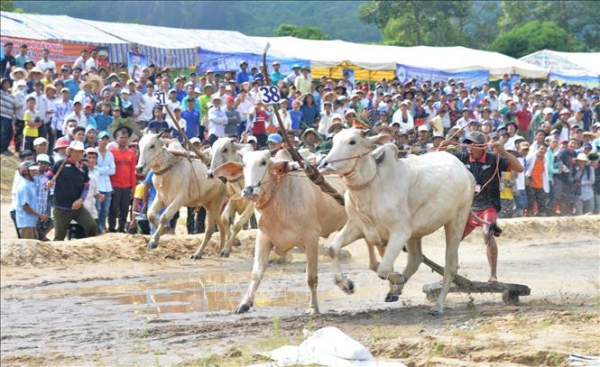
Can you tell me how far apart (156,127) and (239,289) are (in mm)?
6527

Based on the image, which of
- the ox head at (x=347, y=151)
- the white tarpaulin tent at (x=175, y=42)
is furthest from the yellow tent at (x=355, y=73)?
the ox head at (x=347, y=151)

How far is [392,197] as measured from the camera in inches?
473

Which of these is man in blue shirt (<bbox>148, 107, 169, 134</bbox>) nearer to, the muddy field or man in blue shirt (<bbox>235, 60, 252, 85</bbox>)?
the muddy field

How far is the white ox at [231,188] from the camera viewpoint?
15.8 metres

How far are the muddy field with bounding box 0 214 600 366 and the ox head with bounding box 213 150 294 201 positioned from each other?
57.7 inches

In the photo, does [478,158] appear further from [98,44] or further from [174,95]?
[98,44]

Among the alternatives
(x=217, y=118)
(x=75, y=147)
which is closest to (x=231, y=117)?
(x=217, y=118)

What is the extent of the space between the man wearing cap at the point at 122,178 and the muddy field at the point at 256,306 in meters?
1.31

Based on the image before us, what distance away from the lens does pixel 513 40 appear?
59.8 meters

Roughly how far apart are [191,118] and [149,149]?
5110 millimetres

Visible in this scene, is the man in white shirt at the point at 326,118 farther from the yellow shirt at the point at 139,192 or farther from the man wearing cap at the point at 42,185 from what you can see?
the man wearing cap at the point at 42,185

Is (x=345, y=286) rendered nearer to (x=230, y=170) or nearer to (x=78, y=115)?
(x=230, y=170)

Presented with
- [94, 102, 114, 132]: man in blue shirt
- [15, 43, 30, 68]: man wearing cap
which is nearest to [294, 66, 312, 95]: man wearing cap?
[94, 102, 114, 132]: man in blue shirt

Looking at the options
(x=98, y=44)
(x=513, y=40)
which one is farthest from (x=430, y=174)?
(x=513, y=40)
